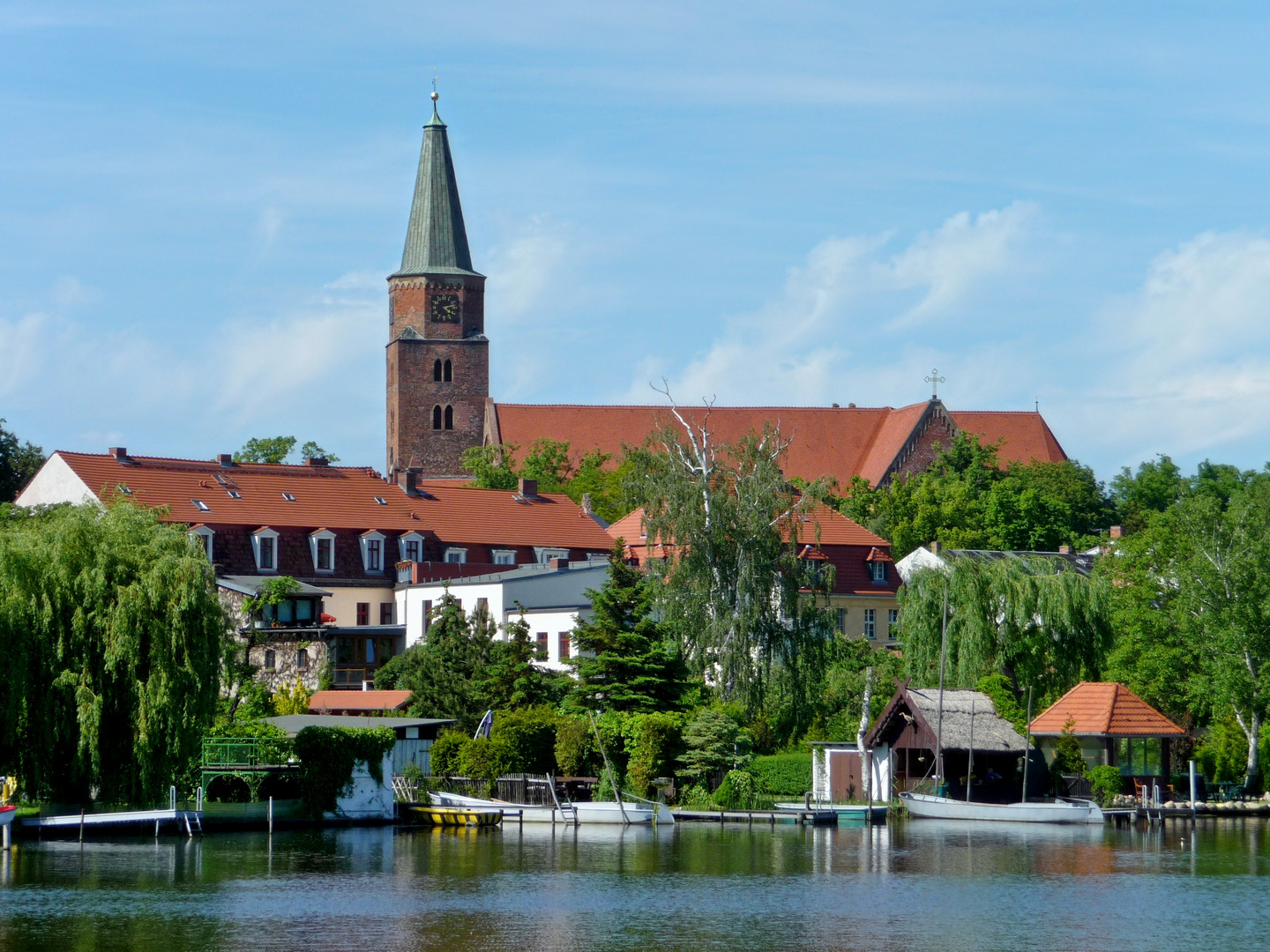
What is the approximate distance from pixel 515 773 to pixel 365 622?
24.5m

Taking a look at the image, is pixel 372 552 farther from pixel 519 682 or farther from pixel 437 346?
pixel 437 346

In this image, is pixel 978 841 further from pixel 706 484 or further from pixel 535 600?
pixel 535 600

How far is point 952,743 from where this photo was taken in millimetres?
55188

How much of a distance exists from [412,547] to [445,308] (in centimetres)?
5492

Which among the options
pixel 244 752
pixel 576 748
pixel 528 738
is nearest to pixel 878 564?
pixel 576 748

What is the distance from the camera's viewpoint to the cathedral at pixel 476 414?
12544 centimetres

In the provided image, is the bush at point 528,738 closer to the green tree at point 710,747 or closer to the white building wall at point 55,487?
the green tree at point 710,747

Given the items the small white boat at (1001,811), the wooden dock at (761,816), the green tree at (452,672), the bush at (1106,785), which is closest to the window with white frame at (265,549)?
the green tree at (452,672)

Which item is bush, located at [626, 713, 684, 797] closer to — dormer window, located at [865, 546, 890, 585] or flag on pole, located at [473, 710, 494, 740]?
flag on pole, located at [473, 710, 494, 740]

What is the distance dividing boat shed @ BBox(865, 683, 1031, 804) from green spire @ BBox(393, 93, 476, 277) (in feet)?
257

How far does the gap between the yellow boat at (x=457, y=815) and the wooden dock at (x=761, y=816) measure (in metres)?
5.12

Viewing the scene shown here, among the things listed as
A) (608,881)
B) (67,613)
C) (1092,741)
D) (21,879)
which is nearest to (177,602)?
(67,613)

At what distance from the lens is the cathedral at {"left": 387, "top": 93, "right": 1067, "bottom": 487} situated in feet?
412

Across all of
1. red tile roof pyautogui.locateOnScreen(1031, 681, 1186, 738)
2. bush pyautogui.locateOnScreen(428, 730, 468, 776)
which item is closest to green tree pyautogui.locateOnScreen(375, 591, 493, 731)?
bush pyautogui.locateOnScreen(428, 730, 468, 776)
